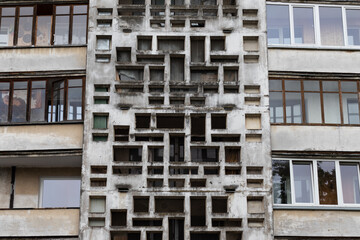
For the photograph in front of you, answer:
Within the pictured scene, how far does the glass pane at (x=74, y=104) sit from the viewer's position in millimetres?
25547

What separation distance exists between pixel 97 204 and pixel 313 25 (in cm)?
1058

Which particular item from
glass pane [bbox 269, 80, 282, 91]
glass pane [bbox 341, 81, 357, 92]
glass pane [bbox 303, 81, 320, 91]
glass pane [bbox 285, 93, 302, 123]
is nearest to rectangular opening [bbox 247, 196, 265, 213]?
glass pane [bbox 285, 93, 302, 123]

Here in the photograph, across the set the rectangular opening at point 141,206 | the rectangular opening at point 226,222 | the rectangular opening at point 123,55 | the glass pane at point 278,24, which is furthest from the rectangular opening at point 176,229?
the glass pane at point 278,24

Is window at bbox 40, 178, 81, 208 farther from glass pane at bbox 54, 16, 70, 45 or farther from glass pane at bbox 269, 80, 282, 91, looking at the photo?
glass pane at bbox 269, 80, 282, 91

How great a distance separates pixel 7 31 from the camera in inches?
1061

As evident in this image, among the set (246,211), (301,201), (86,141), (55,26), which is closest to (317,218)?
(301,201)

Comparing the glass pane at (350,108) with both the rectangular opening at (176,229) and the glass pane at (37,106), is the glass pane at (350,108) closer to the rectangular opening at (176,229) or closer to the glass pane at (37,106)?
the rectangular opening at (176,229)

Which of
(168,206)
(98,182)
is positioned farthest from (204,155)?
(98,182)

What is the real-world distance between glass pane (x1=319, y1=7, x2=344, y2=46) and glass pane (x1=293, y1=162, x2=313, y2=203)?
16.3 feet

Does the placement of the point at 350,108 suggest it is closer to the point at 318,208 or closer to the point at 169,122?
the point at 318,208

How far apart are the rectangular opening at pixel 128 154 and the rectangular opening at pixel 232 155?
3.09 m

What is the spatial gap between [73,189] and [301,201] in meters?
8.26

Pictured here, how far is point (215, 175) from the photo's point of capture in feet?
80.1

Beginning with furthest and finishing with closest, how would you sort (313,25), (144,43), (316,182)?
(313,25)
(144,43)
(316,182)
